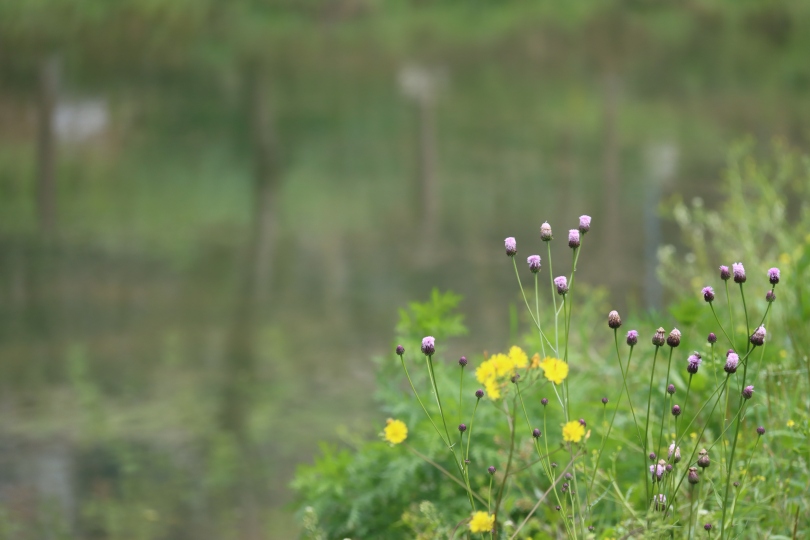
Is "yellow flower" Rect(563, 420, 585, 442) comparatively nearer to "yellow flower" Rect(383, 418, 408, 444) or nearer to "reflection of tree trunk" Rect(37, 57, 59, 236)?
"yellow flower" Rect(383, 418, 408, 444)

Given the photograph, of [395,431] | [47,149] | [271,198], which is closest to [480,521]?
[395,431]

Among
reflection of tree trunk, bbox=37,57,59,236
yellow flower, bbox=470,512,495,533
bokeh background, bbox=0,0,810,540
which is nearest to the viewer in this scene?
yellow flower, bbox=470,512,495,533

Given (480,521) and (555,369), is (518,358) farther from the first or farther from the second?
(480,521)

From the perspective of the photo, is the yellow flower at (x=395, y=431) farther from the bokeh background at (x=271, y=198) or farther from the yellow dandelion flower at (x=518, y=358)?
the bokeh background at (x=271, y=198)

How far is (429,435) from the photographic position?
2.45 m

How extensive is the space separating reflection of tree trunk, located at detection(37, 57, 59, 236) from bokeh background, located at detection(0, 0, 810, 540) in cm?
3

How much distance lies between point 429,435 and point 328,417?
Answer: 1.80 metres

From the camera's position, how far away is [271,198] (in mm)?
7410

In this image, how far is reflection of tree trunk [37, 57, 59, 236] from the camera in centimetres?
683

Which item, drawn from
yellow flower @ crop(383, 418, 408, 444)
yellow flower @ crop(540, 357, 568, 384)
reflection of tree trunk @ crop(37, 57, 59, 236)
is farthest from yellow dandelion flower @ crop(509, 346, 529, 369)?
reflection of tree trunk @ crop(37, 57, 59, 236)

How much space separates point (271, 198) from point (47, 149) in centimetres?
237

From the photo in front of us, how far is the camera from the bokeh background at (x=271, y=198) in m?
3.98

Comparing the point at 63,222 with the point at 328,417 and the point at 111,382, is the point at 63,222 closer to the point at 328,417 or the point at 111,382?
the point at 111,382

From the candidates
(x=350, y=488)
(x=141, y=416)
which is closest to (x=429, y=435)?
(x=350, y=488)
